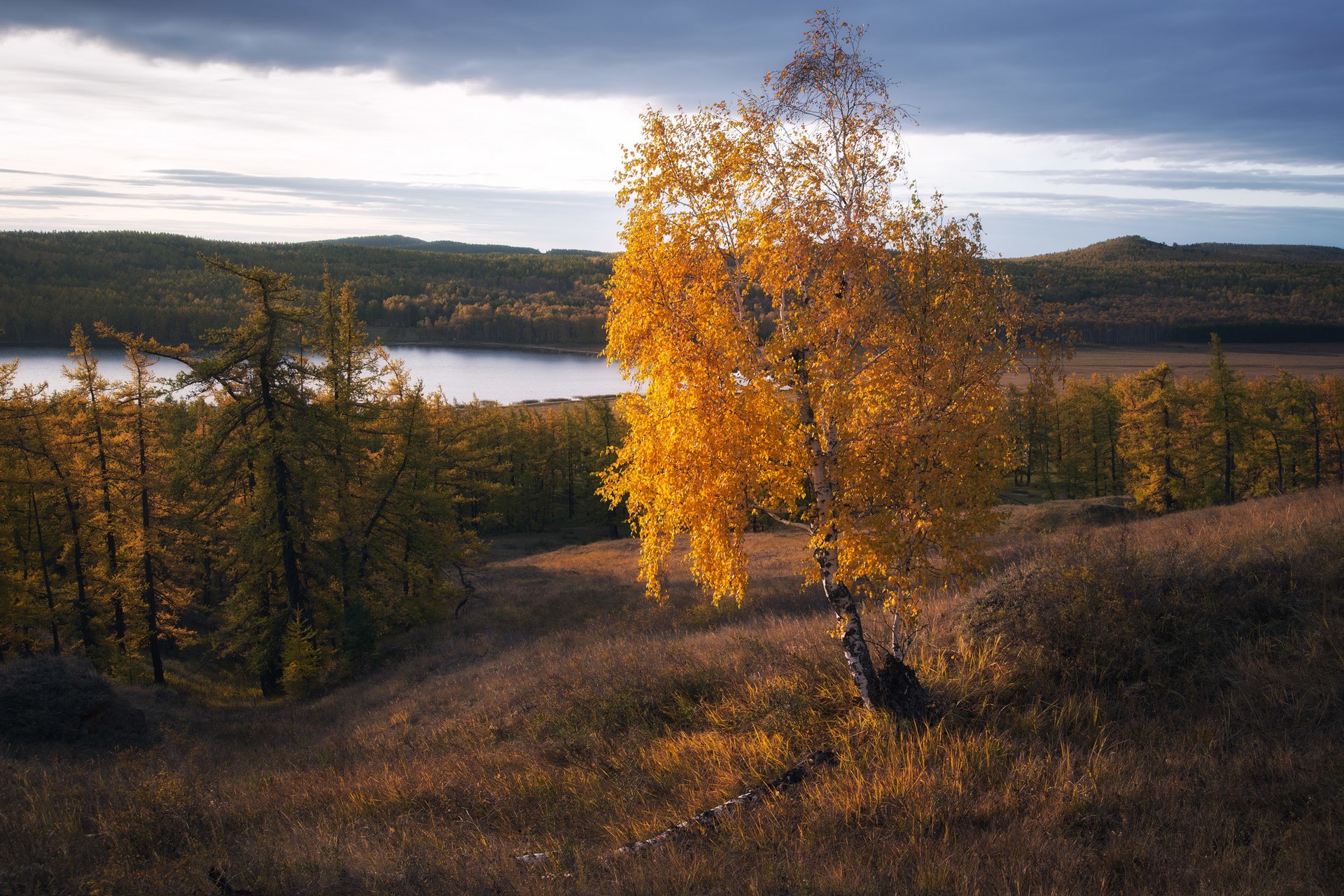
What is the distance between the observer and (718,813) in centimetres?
627

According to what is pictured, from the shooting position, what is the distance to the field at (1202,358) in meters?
88.4

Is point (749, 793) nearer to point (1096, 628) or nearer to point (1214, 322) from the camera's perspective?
point (1096, 628)

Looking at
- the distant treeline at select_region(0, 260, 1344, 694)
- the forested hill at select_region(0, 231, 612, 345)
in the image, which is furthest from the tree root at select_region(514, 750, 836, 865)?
the forested hill at select_region(0, 231, 612, 345)

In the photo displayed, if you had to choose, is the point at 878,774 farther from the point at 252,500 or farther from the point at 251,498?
the point at 251,498

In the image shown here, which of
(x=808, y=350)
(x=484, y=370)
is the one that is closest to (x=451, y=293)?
(x=484, y=370)

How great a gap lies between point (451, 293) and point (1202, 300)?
163m

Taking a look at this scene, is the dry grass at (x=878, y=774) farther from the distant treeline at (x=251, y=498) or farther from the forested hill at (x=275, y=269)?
the forested hill at (x=275, y=269)

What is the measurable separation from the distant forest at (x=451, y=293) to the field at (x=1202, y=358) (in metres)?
4.90

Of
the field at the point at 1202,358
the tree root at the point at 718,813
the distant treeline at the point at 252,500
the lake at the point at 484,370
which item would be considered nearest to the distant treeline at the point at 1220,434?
the distant treeline at the point at 252,500

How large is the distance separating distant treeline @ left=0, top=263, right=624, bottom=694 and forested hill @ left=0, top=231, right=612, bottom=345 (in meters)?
35.6

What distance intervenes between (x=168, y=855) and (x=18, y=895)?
147 cm

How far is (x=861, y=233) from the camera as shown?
754 centimetres

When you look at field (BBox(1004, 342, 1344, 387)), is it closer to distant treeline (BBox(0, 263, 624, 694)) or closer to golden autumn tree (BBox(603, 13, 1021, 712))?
distant treeline (BBox(0, 263, 624, 694))

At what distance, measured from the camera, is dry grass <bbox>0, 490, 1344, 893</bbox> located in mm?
5102
